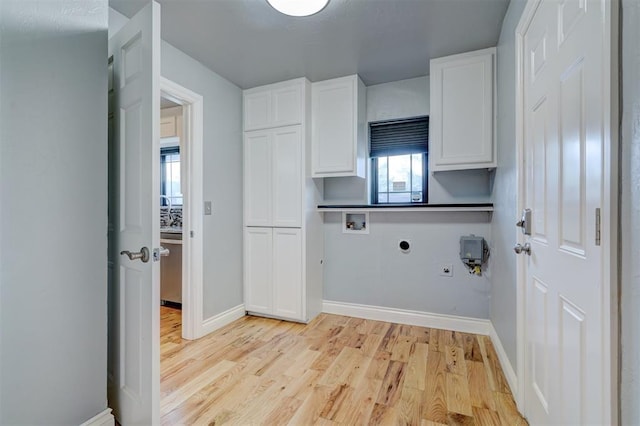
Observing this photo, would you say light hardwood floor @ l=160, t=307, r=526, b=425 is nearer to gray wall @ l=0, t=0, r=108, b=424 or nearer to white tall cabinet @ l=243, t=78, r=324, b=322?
white tall cabinet @ l=243, t=78, r=324, b=322

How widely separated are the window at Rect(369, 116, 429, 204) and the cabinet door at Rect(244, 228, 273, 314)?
1228mm

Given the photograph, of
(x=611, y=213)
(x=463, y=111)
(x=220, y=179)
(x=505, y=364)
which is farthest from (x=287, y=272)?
(x=611, y=213)

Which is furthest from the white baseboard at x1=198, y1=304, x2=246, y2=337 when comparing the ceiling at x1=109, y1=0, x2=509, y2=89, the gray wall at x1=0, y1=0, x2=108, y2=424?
the ceiling at x1=109, y1=0, x2=509, y2=89

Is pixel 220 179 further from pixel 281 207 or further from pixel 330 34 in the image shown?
pixel 330 34

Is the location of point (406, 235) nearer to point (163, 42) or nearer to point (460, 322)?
point (460, 322)

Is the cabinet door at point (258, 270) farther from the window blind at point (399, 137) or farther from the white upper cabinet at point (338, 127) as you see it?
the window blind at point (399, 137)

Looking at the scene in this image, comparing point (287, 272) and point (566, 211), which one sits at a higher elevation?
point (566, 211)

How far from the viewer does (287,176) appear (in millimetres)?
2945

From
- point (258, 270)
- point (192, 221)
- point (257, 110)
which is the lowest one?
point (258, 270)

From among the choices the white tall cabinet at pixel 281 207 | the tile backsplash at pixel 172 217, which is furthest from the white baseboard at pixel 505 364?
the tile backsplash at pixel 172 217

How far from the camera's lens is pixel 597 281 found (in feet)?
2.72

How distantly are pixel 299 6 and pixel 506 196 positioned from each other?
173 cm

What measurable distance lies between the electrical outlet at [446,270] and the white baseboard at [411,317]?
1.25ft

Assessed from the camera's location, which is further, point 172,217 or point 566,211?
point 172,217
